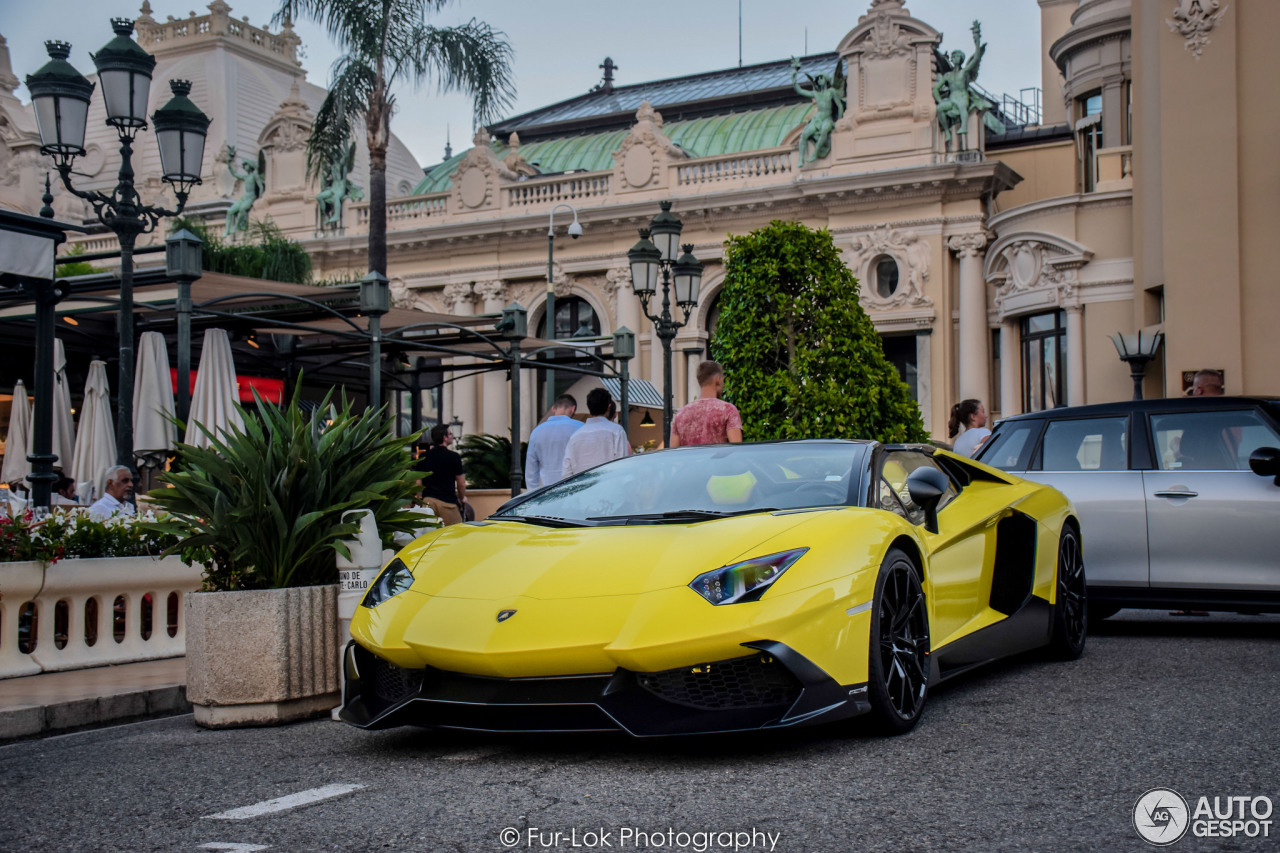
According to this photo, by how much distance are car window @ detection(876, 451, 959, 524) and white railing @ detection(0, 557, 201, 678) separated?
4.07 m

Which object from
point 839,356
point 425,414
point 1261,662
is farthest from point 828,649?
point 425,414

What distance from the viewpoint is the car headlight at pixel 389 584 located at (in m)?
5.34

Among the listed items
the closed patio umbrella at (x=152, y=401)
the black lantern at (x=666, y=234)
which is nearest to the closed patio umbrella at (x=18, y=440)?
the closed patio umbrella at (x=152, y=401)

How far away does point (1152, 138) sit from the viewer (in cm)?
2569

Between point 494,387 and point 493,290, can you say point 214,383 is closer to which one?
point 494,387

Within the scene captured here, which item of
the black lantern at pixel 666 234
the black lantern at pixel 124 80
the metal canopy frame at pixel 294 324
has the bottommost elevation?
the metal canopy frame at pixel 294 324

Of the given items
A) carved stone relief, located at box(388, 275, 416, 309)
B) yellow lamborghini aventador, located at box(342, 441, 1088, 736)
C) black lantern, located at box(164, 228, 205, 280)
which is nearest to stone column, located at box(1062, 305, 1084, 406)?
black lantern, located at box(164, 228, 205, 280)

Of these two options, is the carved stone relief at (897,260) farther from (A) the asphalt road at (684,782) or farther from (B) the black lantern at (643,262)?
(A) the asphalt road at (684,782)

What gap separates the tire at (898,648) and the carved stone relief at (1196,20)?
21.5 meters

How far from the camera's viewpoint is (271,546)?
254 inches

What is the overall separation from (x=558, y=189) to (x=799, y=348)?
27.1m

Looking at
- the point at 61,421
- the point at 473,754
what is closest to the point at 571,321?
the point at 61,421

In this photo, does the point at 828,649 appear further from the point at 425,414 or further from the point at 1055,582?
the point at 425,414

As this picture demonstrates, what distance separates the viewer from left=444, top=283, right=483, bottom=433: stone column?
145 ft
